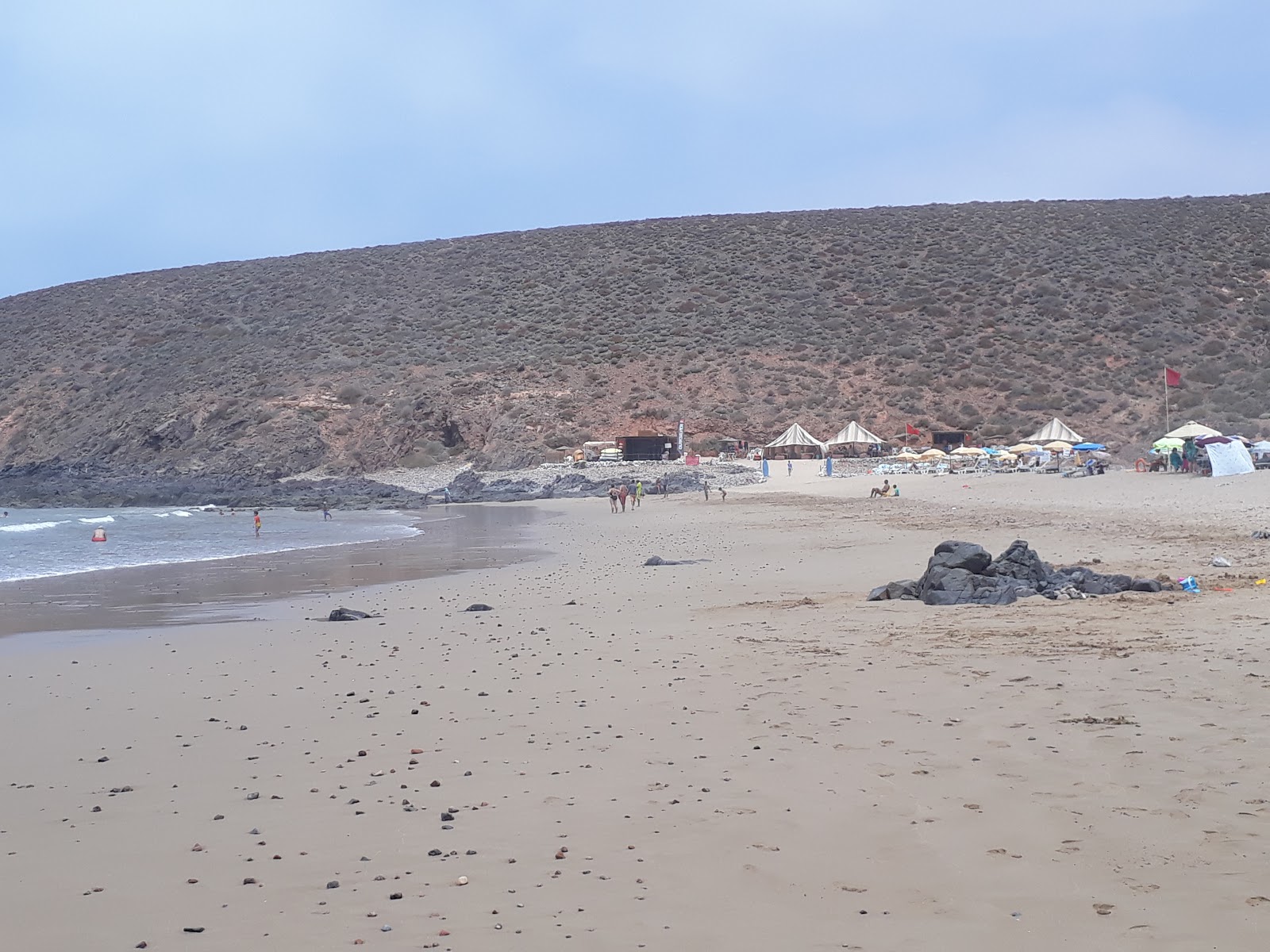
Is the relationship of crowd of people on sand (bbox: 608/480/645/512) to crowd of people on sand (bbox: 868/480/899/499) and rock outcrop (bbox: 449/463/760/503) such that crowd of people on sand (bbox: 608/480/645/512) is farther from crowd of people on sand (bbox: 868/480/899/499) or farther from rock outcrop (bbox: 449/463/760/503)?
crowd of people on sand (bbox: 868/480/899/499)

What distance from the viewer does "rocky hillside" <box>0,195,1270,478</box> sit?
191 feet

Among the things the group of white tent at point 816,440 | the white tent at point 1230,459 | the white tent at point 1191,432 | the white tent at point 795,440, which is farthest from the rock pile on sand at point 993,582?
the white tent at point 795,440

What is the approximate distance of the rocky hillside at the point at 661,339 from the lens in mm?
58281

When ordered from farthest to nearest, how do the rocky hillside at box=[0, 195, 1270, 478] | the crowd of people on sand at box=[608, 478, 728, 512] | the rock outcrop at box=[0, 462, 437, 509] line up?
1. the rocky hillside at box=[0, 195, 1270, 478]
2. the rock outcrop at box=[0, 462, 437, 509]
3. the crowd of people on sand at box=[608, 478, 728, 512]

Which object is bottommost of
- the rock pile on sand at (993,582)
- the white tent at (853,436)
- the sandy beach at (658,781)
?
the sandy beach at (658,781)

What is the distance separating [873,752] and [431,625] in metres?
6.42

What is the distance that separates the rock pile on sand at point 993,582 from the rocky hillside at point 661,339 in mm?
40513

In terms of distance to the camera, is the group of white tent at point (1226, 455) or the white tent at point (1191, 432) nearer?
the group of white tent at point (1226, 455)

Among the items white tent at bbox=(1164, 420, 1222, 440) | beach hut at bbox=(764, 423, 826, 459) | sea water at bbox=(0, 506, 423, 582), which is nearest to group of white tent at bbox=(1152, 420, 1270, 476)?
white tent at bbox=(1164, 420, 1222, 440)

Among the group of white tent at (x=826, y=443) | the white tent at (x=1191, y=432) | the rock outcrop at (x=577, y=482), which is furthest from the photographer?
the group of white tent at (x=826, y=443)

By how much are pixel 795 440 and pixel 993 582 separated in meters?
40.5

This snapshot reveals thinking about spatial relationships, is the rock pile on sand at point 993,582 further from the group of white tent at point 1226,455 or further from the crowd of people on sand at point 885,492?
the crowd of people on sand at point 885,492

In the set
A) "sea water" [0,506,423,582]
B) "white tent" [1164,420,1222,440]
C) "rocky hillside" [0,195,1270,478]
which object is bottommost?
"sea water" [0,506,423,582]

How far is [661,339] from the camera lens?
66.1m
